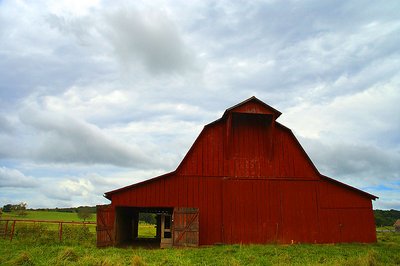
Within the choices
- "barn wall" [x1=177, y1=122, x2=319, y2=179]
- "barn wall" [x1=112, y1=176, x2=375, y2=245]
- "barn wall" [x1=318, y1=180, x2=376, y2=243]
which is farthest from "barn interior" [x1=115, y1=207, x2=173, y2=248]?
"barn wall" [x1=318, y1=180, x2=376, y2=243]

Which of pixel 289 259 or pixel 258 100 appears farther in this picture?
pixel 258 100

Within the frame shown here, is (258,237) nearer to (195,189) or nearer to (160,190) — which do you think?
(195,189)

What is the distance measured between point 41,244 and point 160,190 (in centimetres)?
715

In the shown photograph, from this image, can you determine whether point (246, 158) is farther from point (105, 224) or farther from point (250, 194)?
point (105, 224)

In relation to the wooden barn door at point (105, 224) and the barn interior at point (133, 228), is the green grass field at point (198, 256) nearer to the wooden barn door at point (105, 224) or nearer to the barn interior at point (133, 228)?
the wooden barn door at point (105, 224)

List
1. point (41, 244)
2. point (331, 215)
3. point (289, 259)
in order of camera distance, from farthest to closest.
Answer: point (331, 215)
point (41, 244)
point (289, 259)

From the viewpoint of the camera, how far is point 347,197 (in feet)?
66.7

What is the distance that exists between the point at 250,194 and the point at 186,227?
4381 mm

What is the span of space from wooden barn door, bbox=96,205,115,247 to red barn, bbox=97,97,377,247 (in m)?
0.05

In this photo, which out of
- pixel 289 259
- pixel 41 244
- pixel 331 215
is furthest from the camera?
pixel 331 215

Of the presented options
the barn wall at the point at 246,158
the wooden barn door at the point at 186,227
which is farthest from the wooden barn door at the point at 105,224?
the barn wall at the point at 246,158

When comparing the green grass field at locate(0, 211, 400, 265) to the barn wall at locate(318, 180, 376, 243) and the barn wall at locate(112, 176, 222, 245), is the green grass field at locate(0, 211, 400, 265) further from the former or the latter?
the barn wall at locate(112, 176, 222, 245)

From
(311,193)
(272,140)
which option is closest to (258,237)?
(311,193)

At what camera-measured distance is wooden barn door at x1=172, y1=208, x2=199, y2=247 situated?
1811 centimetres
